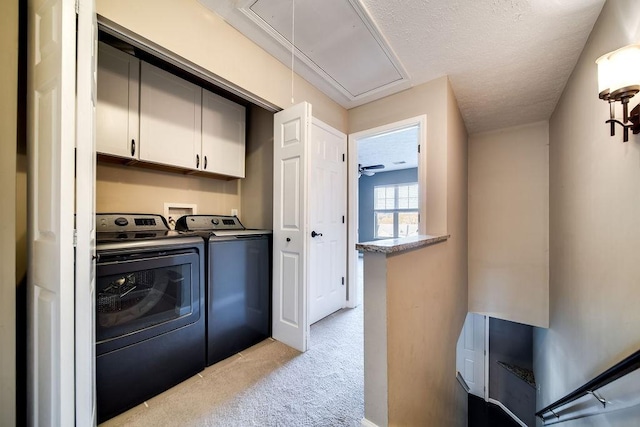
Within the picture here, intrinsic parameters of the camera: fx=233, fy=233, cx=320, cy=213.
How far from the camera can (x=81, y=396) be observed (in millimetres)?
917

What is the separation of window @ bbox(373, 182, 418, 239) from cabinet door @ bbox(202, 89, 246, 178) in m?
5.57

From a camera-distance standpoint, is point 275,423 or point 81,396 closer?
point 81,396

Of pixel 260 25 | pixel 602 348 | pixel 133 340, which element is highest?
pixel 260 25

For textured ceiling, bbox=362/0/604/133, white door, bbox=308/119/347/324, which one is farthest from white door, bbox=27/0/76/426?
white door, bbox=308/119/347/324

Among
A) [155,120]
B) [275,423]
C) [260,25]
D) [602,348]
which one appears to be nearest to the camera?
[275,423]

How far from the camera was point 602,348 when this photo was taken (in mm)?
1452

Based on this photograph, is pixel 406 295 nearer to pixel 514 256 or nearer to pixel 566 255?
pixel 566 255

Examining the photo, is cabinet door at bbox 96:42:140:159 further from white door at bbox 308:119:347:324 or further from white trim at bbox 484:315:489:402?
white trim at bbox 484:315:489:402

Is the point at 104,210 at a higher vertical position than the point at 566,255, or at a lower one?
higher

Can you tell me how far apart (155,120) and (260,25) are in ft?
3.57

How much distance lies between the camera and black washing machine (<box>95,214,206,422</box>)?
1258mm

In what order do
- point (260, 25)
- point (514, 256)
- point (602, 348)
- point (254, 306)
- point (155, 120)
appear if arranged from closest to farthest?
point (602, 348)
point (260, 25)
point (155, 120)
point (254, 306)
point (514, 256)

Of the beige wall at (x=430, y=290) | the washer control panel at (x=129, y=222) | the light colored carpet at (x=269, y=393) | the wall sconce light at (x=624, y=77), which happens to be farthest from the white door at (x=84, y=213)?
the wall sconce light at (x=624, y=77)

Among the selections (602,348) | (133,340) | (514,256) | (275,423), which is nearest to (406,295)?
(275,423)
